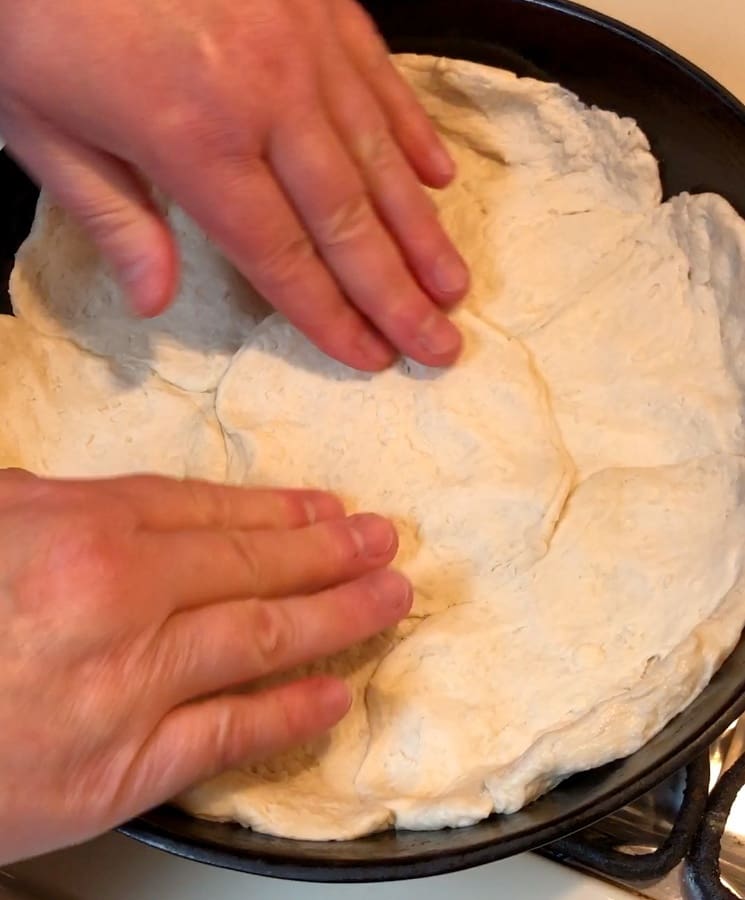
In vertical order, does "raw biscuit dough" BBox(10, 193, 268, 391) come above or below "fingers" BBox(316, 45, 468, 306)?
below

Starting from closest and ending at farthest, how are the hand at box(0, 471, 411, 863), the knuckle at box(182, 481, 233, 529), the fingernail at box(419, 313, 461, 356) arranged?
the hand at box(0, 471, 411, 863) < the knuckle at box(182, 481, 233, 529) < the fingernail at box(419, 313, 461, 356)

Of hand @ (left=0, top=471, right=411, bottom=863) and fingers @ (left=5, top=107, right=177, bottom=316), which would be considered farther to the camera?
fingers @ (left=5, top=107, right=177, bottom=316)

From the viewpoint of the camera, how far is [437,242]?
2.29 feet

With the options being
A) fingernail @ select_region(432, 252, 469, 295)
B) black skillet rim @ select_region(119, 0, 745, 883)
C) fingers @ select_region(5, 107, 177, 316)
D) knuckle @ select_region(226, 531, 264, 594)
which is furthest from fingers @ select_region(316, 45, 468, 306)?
black skillet rim @ select_region(119, 0, 745, 883)

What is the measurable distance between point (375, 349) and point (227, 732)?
1.03 ft

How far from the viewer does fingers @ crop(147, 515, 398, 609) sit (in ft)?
1.76

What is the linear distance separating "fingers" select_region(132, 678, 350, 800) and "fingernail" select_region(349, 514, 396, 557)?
3.8 inches

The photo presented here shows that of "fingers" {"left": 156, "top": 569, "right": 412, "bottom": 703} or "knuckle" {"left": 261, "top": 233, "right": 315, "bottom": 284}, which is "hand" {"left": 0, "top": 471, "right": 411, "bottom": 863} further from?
"knuckle" {"left": 261, "top": 233, "right": 315, "bottom": 284}

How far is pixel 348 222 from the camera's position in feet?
2.15

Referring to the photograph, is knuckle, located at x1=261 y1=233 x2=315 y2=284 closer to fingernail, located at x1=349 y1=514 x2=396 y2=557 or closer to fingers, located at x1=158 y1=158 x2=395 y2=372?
fingers, located at x1=158 y1=158 x2=395 y2=372

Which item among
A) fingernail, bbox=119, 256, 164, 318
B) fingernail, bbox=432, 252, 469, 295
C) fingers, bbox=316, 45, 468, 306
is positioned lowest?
fingernail, bbox=119, 256, 164, 318

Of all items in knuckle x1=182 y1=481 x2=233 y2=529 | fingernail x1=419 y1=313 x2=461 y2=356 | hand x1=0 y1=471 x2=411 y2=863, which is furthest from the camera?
fingernail x1=419 y1=313 x2=461 y2=356

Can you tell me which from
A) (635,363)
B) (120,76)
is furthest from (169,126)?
(635,363)

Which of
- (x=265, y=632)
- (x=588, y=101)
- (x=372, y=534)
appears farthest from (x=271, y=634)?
(x=588, y=101)
